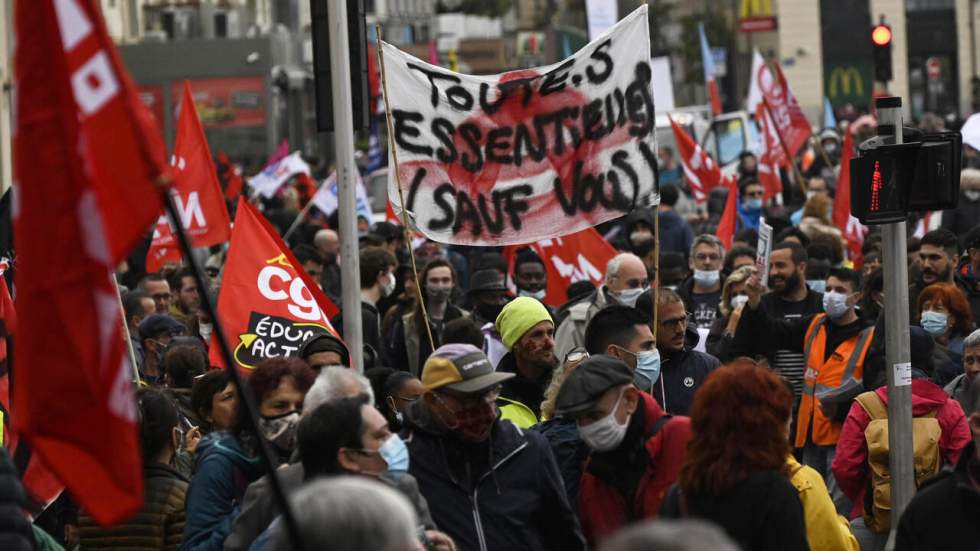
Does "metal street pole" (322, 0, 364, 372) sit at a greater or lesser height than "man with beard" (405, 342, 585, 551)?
greater

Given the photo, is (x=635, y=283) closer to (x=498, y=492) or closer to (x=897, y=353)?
(x=897, y=353)

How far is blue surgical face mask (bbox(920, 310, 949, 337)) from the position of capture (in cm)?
909

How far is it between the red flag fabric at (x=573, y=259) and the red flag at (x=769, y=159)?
7.27 meters

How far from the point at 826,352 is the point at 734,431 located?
14.3 feet

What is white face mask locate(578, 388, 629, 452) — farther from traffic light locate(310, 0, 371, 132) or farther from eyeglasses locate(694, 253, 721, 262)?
eyeglasses locate(694, 253, 721, 262)

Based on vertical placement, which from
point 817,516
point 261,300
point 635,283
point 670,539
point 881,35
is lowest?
point 817,516

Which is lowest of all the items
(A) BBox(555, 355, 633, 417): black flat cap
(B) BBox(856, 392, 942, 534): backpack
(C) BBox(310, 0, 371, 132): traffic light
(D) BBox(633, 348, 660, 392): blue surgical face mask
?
(B) BBox(856, 392, 942, 534): backpack

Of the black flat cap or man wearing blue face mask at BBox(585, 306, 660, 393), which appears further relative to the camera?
man wearing blue face mask at BBox(585, 306, 660, 393)

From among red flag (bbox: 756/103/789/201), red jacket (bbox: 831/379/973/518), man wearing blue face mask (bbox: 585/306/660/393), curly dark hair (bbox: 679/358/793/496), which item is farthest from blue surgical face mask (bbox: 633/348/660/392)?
red flag (bbox: 756/103/789/201)

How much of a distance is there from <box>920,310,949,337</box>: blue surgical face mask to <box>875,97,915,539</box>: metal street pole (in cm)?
151

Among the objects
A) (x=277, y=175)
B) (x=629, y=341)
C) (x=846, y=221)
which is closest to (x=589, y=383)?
(x=629, y=341)

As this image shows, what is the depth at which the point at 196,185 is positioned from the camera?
41.1ft

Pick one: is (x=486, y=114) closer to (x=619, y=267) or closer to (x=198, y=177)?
(x=619, y=267)

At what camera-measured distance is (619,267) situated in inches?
385
